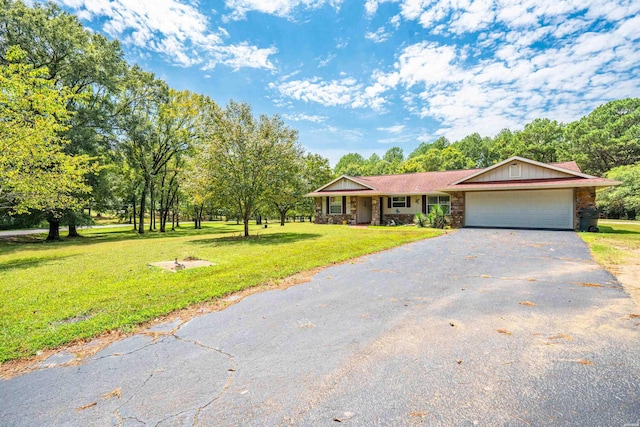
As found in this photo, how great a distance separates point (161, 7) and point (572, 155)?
4658 centimetres

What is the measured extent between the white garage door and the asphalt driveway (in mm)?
14858

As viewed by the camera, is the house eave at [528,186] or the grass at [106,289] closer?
the grass at [106,289]

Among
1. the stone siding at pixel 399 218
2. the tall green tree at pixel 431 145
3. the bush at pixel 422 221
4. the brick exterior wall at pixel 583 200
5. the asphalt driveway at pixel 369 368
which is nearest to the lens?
the asphalt driveway at pixel 369 368

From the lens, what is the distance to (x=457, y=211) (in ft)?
63.5

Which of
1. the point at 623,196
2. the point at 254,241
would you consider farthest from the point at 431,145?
the point at 254,241

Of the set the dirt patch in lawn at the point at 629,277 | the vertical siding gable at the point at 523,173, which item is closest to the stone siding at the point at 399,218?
the vertical siding gable at the point at 523,173

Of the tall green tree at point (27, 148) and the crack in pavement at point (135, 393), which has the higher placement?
the tall green tree at point (27, 148)

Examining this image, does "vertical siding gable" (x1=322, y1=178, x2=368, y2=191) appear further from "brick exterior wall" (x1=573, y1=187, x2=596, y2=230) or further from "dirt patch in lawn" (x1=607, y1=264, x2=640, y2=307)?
"dirt patch in lawn" (x1=607, y1=264, x2=640, y2=307)

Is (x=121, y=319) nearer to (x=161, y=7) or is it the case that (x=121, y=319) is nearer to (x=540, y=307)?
(x=540, y=307)

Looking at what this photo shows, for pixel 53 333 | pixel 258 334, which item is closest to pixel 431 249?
pixel 258 334

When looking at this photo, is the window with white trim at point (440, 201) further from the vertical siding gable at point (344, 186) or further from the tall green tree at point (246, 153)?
the tall green tree at point (246, 153)

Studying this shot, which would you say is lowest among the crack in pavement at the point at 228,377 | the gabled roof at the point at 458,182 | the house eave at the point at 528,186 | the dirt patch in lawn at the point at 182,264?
the crack in pavement at the point at 228,377

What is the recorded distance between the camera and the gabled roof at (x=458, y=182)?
16.1 metres

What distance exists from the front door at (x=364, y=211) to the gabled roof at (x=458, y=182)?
4.86 ft
